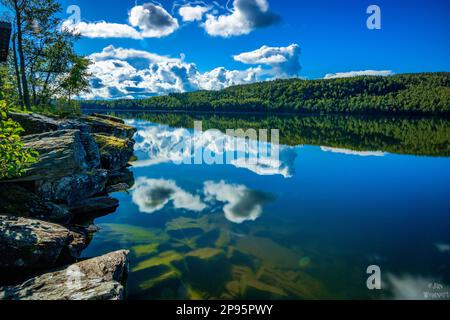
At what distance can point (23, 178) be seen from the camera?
14688mm

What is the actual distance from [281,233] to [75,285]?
10.8 metres

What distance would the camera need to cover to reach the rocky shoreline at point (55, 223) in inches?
364

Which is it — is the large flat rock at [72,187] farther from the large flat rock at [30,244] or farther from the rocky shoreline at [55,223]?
the large flat rock at [30,244]

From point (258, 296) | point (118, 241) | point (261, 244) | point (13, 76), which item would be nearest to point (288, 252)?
point (261, 244)

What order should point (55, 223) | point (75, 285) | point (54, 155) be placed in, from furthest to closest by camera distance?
point (54, 155), point (55, 223), point (75, 285)

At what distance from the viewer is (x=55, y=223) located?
45.4 ft

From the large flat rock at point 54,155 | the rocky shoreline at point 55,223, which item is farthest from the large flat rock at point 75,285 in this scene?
the large flat rock at point 54,155

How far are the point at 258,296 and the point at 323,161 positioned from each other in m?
31.0

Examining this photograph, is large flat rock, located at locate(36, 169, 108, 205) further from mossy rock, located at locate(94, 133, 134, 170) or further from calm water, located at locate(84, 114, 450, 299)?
mossy rock, located at locate(94, 133, 134, 170)

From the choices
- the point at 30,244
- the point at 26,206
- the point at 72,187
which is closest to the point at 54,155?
the point at 72,187

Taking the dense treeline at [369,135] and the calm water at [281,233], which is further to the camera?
the dense treeline at [369,135]

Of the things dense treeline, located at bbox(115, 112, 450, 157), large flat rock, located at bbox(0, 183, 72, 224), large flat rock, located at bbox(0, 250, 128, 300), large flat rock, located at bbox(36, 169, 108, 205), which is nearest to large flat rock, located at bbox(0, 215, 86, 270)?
large flat rock, located at bbox(0, 250, 128, 300)

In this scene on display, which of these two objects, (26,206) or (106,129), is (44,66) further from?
(26,206)

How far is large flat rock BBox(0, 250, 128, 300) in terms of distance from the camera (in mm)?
8633
